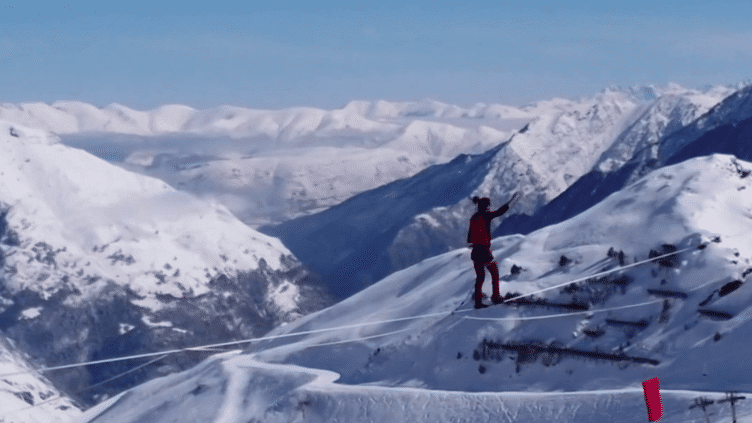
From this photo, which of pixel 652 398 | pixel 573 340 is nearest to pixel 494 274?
pixel 652 398

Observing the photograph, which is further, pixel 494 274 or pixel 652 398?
pixel 494 274

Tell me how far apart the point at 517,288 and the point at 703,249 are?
13.1 meters

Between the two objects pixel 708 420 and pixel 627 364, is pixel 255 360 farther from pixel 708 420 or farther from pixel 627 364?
pixel 708 420

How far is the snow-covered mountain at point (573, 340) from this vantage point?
187 feet

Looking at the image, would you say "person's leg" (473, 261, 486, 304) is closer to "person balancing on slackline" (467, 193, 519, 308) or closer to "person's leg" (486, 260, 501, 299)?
"person balancing on slackline" (467, 193, 519, 308)

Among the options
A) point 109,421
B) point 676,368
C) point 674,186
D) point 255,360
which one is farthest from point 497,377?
point 109,421

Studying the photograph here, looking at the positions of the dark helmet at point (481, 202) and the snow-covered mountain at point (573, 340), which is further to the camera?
the snow-covered mountain at point (573, 340)

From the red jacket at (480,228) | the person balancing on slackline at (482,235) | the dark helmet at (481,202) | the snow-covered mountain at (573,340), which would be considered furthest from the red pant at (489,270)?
the snow-covered mountain at (573,340)

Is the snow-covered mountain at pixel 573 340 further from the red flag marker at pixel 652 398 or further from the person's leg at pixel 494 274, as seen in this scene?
the red flag marker at pixel 652 398

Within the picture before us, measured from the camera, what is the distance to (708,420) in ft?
142

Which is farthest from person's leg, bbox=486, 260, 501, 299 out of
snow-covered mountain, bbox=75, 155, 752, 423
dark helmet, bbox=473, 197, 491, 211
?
snow-covered mountain, bbox=75, 155, 752, 423

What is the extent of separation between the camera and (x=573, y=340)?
6594 cm

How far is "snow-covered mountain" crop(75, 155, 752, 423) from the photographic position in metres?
57.1

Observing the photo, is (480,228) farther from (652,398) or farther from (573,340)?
(573,340)
